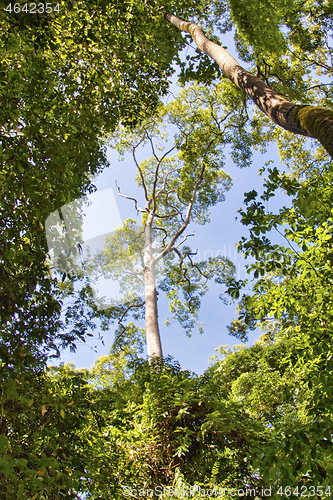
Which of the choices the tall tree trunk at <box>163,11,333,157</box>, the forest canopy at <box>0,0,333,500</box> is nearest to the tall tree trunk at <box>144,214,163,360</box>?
the forest canopy at <box>0,0,333,500</box>

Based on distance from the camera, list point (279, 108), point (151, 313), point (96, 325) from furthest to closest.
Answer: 1. point (151, 313)
2. point (96, 325)
3. point (279, 108)

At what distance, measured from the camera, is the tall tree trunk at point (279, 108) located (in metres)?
2.17

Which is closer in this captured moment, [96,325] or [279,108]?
[279,108]

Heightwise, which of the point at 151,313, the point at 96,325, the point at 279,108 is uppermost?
the point at 279,108

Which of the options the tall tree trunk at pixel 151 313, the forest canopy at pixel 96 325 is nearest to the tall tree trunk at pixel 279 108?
the forest canopy at pixel 96 325

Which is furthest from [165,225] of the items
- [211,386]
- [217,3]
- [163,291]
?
[211,386]

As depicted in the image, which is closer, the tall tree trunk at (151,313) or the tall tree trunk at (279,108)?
the tall tree trunk at (279,108)

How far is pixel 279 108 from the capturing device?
305cm

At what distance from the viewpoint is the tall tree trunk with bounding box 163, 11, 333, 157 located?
2.17 metres

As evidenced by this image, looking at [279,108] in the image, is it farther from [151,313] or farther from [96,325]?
[151,313]

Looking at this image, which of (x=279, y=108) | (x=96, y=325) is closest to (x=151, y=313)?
(x=96, y=325)

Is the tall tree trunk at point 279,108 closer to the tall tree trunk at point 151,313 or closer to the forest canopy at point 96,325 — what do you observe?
the forest canopy at point 96,325

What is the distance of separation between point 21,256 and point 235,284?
2053 millimetres

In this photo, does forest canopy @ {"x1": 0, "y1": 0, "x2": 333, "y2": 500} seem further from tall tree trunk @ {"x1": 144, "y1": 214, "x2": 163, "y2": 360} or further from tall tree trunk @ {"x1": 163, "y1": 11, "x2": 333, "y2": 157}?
tall tree trunk @ {"x1": 144, "y1": 214, "x2": 163, "y2": 360}
